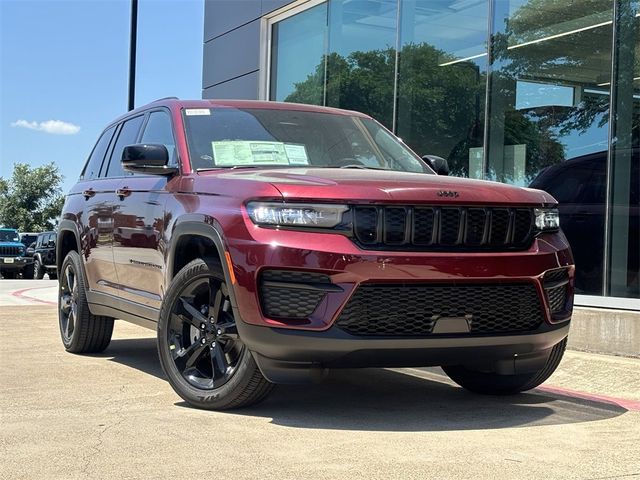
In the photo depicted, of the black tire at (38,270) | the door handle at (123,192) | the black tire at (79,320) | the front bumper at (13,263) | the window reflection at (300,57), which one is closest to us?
the door handle at (123,192)

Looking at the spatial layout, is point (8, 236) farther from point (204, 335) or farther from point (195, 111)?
point (204, 335)

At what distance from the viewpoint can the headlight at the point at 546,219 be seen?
4.73 m

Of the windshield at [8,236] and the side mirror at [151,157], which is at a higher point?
the side mirror at [151,157]

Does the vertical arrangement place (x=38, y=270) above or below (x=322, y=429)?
below

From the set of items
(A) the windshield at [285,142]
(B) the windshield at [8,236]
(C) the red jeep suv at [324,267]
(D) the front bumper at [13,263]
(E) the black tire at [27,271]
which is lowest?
(E) the black tire at [27,271]

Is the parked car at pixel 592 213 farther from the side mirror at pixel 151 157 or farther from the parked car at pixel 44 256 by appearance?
the parked car at pixel 44 256

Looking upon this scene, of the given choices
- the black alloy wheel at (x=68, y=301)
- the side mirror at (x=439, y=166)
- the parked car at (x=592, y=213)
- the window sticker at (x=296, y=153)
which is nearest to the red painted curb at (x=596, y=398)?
the side mirror at (x=439, y=166)

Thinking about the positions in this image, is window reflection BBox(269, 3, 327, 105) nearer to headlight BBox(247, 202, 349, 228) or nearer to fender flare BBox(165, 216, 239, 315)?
fender flare BBox(165, 216, 239, 315)

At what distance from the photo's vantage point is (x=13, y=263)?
33844 mm

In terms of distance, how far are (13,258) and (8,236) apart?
85.6 inches

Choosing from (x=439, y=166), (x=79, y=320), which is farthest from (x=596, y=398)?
(x=79, y=320)

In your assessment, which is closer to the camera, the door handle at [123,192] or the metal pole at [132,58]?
→ the door handle at [123,192]

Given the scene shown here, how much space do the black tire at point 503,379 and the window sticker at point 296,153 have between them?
5.29 feet

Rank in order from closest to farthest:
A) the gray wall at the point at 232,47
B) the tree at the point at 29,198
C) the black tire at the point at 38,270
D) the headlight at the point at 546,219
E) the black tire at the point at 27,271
Result: the headlight at the point at 546,219, the gray wall at the point at 232,47, the black tire at the point at 38,270, the black tire at the point at 27,271, the tree at the point at 29,198
